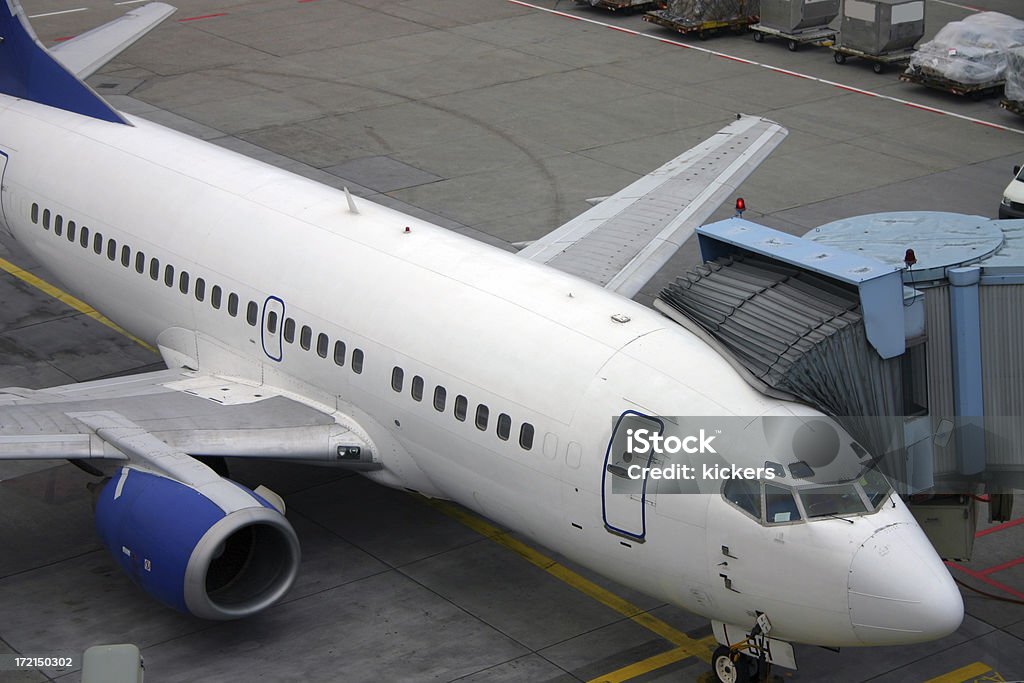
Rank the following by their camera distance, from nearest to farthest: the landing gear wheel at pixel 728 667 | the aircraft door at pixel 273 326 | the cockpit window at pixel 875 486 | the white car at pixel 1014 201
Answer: the cockpit window at pixel 875 486, the landing gear wheel at pixel 728 667, the aircraft door at pixel 273 326, the white car at pixel 1014 201

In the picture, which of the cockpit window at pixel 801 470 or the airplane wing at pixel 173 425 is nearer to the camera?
the cockpit window at pixel 801 470

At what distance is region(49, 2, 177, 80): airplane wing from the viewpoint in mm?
27781

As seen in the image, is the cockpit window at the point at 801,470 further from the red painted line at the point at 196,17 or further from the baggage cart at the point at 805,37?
the red painted line at the point at 196,17

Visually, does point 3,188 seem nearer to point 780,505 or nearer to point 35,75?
point 35,75

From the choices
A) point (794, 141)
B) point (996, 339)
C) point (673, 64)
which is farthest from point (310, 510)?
point (673, 64)

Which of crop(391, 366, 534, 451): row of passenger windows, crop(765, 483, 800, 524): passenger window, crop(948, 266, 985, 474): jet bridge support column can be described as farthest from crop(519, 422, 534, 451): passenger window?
crop(948, 266, 985, 474): jet bridge support column

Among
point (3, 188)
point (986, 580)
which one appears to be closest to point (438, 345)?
point (986, 580)

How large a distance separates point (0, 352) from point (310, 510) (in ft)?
27.2

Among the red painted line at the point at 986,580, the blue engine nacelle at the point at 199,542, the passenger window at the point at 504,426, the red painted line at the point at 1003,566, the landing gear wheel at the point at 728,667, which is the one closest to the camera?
the landing gear wheel at the point at 728,667

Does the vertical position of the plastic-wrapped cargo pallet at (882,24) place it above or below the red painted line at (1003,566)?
above

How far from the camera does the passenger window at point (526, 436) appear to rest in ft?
56.5

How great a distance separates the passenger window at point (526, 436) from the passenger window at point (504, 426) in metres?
0.19

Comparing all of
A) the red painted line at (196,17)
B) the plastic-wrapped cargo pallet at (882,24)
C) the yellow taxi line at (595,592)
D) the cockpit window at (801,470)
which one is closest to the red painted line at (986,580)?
the yellow taxi line at (595,592)

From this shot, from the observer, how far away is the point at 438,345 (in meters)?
18.5
